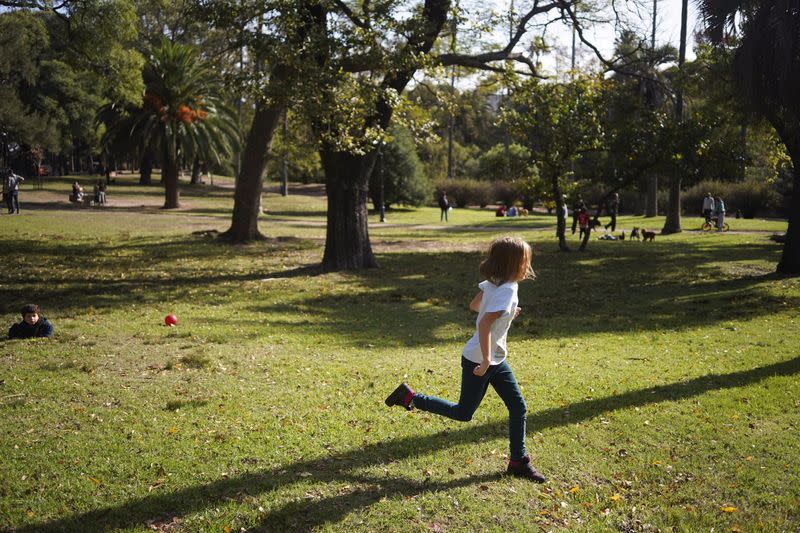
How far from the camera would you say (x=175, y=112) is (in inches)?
1446

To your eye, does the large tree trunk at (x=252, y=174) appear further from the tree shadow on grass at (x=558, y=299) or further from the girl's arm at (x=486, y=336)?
the girl's arm at (x=486, y=336)

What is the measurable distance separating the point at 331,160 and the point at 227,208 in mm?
26211

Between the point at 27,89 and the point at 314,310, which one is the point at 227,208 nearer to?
the point at 27,89

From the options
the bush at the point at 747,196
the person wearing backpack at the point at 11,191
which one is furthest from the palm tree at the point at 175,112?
the bush at the point at 747,196

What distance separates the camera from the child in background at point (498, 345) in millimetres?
4750

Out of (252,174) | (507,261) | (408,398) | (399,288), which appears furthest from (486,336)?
(252,174)

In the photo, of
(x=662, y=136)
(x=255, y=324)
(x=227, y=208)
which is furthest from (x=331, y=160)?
(x=227, y=208)

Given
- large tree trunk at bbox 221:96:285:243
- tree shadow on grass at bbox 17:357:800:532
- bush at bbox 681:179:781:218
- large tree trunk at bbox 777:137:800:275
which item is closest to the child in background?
tree shadow on grass at bbox 17:357:800:532

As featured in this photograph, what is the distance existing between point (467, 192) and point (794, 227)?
132ft

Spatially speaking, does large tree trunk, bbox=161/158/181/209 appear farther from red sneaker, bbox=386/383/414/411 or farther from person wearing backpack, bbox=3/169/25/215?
red sneaker, bbox=386/383/414/411

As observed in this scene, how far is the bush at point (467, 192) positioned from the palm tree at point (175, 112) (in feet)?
74.9

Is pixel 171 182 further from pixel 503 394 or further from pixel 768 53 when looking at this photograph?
pixel 503 394

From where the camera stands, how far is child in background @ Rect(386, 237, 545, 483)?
475 cm

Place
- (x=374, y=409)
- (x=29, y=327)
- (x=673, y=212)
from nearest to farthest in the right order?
(x=374, y=409) < (x=29, y=327) < (x=673, y=212)
